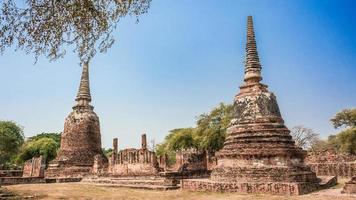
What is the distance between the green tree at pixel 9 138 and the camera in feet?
148

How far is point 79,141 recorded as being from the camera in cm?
3041

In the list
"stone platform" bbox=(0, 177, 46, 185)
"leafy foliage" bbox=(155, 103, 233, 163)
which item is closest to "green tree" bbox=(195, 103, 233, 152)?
"leafy foliage" bbox=(155, 103, 233, 163)

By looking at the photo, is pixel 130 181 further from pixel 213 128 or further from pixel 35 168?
pixel 213 128

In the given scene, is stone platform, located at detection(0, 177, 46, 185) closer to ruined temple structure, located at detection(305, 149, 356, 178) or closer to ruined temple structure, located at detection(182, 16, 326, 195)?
ruined temple structure, located at detection(182, 16, 326, 195)

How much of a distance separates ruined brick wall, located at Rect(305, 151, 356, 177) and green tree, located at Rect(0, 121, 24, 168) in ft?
122

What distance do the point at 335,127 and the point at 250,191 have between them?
109 ft

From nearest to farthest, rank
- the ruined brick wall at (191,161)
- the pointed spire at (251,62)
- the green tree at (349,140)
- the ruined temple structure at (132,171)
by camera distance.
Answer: the pointed spire at (251,62) < the ruined temple structure at (132,171) < the ruined brick wall at (191,161) < the green tree at (349,140)

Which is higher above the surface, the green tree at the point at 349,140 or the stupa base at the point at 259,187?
the green tree at the point at 349,140

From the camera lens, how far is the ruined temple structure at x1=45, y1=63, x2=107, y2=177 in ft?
95.3

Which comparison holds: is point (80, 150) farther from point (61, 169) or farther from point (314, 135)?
point (314, 135)

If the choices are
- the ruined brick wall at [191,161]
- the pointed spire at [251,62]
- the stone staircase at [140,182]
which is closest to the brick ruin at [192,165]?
the ruined brick wall at [191,161]

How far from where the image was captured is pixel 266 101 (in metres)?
17.4

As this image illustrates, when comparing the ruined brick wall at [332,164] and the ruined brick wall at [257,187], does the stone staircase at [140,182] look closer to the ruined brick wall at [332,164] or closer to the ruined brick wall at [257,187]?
the ruined brick wall at [257,187]

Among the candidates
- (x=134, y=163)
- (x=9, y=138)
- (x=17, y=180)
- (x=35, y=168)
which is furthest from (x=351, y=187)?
(x=9, y=138)
